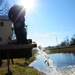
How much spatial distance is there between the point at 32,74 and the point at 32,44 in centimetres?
2585

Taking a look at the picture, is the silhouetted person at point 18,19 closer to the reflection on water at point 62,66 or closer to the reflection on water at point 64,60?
the reflection on water at point 62,66

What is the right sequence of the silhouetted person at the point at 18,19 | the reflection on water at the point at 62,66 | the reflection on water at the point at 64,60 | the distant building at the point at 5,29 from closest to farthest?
the silhouetted person at the point at 18,19 < the distant building at the point at 5,29 < the reflection on water at the point at 62,66 < the reflection on water at the point at 64,60

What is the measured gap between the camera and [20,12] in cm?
650

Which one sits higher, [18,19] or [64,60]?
[18,19]

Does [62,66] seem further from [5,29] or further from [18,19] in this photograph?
[18,19]

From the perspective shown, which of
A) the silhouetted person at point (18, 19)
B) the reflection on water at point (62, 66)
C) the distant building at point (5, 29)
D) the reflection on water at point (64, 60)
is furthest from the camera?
the reflection on water at point (64, 60)

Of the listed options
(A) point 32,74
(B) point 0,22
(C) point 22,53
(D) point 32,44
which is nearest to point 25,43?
(D) point 32,44

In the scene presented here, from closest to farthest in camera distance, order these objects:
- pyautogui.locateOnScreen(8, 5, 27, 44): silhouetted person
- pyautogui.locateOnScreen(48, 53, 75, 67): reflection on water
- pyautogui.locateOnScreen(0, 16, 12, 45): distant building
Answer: pyautogui.locateOnScreen(8, 5, 27, 44): silhouetted person < pyautogui.locateOnScreen(0, 16, 12, 45): distant building < pyautogui.locateOnScreen(48, 53, 75, 67): reflection on water

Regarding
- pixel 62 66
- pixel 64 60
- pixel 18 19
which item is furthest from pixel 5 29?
pixel 64 60

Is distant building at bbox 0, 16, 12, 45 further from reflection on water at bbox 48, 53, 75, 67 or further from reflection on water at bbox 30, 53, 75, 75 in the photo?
reflection on water at bbox 48, 53, 75, 67

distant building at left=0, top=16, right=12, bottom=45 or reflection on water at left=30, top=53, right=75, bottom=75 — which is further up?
distant building at left=0, top=16, right=12, bottom=45

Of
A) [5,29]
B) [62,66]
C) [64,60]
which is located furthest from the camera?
[64,60]

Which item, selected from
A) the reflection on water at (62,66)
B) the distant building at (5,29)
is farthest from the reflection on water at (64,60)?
the distant building at (5,29)

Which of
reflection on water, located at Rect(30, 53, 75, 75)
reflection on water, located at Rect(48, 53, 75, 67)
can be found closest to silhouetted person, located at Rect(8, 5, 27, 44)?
reflection on water, located at Rect(30, 53, 75, 75)
